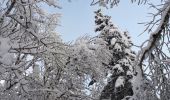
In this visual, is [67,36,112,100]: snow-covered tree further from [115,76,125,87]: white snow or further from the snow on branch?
the snow on branch

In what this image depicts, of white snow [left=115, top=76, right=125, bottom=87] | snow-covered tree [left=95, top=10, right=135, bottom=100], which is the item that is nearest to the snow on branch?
snow-covered tree [left=95, top=10, right=135, bottom=100]

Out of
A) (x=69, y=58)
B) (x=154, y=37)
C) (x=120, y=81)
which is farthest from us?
(x=120, y=81)

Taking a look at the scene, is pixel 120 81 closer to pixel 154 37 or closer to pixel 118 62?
pixel 118 62

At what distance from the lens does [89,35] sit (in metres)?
11.0

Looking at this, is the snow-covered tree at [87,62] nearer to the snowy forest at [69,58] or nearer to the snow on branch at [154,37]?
the snowy forest at [69,58]

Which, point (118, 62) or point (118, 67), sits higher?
point (118, 62)

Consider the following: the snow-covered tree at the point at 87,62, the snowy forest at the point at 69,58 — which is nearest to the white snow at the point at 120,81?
the snowy forest at the point at 69,58

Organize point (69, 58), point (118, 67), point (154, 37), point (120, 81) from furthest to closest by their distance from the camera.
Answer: point (118, 67)
point (120, 81)
point (69, 58)
point (154, 37)

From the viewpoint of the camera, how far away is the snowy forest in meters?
3.52

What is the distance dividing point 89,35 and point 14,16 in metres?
5.35

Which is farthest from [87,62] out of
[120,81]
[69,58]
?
[120,81]

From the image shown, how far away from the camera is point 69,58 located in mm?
9602

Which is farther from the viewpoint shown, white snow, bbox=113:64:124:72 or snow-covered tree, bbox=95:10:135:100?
white snow, bbox=113:64:124:72

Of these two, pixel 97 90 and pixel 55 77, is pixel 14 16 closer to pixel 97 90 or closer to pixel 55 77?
pixel 55 77
